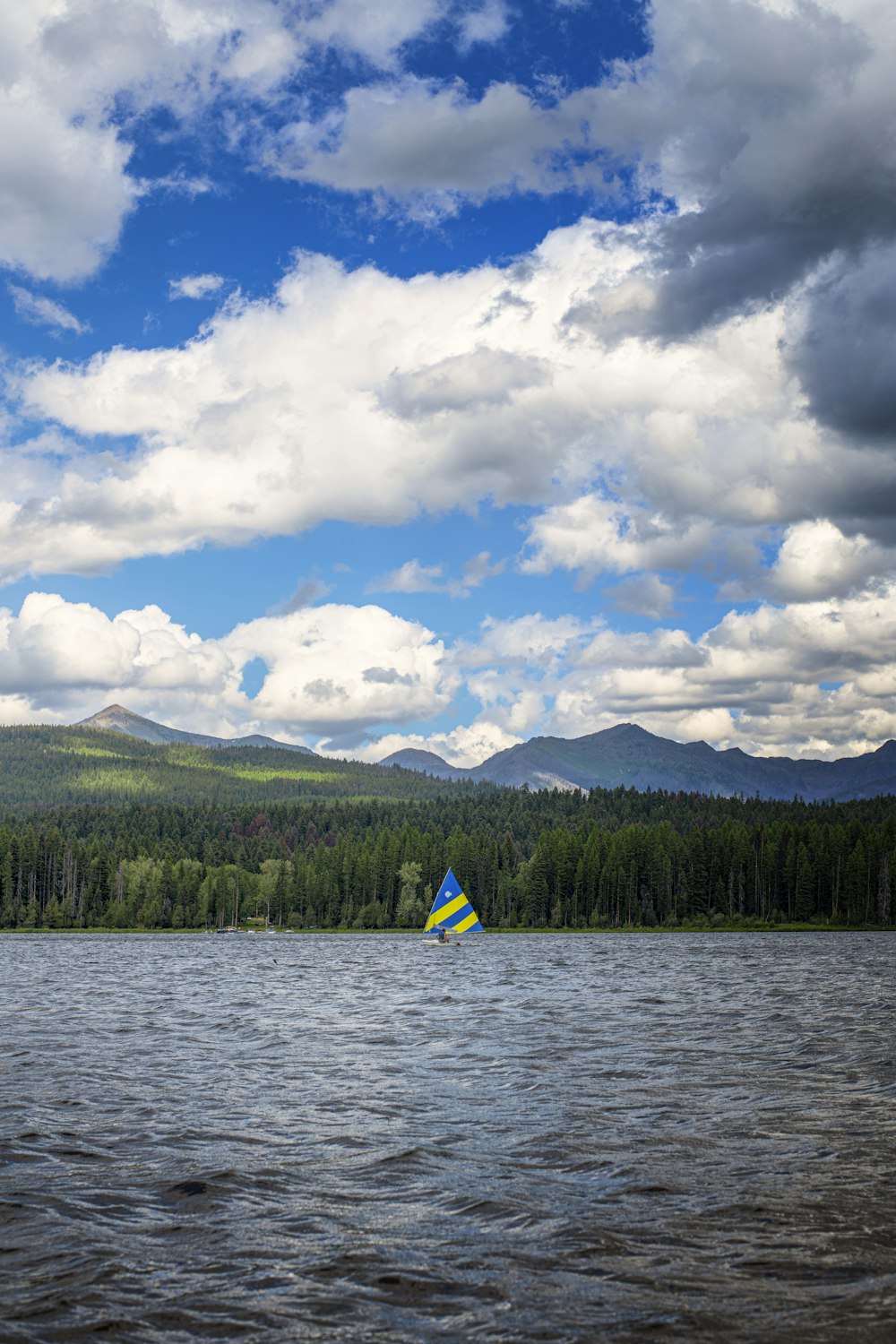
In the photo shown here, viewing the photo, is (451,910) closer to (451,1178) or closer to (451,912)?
(451,912)

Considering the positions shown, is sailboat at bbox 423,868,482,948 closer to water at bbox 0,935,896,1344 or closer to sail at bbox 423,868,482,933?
sail at bbox 423,868,482,933

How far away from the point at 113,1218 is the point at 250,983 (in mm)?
69968

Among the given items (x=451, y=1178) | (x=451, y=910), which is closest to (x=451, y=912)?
(x=451, y=910)

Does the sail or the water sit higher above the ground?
the water

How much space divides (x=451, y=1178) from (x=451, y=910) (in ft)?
497

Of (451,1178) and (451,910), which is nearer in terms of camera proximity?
(451,1178)

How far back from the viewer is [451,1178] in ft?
77.7

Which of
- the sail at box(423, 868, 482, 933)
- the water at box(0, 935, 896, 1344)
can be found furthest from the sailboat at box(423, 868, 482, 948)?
the water at box(0, 935, 896, 1344)

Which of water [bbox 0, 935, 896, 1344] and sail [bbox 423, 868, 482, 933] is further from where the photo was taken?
sail [bbox 423, 868, 482, 933]

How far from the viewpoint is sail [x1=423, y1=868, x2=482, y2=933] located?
172 metres

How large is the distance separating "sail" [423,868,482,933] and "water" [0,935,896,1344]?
116 m

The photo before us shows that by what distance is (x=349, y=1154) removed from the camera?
2608 centimetres

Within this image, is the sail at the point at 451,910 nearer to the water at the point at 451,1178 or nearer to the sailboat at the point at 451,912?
the sailboat at the point at 451,912

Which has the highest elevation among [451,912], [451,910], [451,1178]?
[451,1178]
